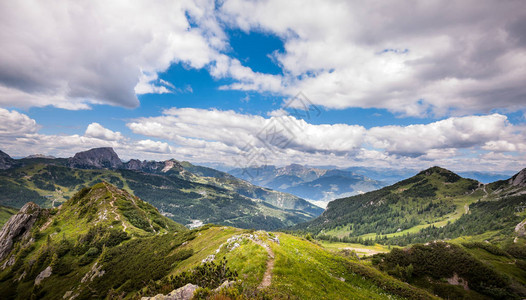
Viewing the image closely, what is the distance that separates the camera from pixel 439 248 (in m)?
62.1

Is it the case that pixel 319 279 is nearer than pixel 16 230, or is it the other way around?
pixel 319 279

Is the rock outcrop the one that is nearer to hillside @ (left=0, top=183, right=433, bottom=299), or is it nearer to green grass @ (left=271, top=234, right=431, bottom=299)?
hillside @ (left=0, top=183, right=433, bottom=299)

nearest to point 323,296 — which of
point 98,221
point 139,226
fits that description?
point 139,226

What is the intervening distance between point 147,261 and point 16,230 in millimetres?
118364

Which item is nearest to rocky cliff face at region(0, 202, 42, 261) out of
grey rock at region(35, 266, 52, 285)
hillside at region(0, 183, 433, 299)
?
hillside at region(0, 183, 433, 299)

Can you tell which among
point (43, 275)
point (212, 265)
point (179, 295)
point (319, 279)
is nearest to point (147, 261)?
point (212, 265)

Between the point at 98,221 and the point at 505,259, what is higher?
the point at 505,259

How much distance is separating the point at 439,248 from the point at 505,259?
1555 inches

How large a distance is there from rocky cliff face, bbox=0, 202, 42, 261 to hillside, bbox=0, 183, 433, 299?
18.9 inches

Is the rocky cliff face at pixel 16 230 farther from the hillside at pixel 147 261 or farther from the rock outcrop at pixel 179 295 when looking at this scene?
the rock outcrop at pixel 179 295

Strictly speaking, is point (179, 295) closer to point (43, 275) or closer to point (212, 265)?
point (212, 265)

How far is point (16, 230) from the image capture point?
117250 mm

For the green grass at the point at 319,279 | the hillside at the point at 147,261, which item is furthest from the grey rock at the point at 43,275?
the green grass at the point at 319,279

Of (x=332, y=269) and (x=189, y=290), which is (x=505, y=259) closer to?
(x=332, y=269)
